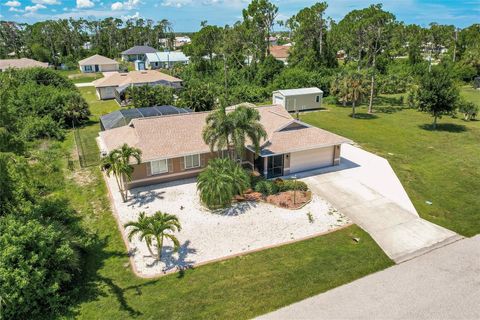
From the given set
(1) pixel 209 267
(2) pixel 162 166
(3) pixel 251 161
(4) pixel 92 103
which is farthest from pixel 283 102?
(1) pixel 209 267

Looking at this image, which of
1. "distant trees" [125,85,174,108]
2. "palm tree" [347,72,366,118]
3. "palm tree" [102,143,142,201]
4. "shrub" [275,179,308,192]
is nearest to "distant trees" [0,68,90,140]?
"distant trees" [125,85,174,108]

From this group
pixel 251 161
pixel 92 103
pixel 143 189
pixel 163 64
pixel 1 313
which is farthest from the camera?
pixel 163 64

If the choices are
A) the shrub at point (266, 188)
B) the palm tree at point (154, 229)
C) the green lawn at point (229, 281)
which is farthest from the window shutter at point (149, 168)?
the palm tree at point (154, 229)

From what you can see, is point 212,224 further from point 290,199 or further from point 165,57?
point 165,57

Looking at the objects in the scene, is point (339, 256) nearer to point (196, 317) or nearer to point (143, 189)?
point (196, 317)

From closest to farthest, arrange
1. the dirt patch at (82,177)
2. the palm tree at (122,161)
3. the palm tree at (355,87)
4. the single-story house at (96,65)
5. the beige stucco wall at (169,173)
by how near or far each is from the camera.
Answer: the palm tree at (122,161)
the beige stucco wall at (169,173)
the dirt patch at (82,177)
the palm tree at (355,87)
the single-story house at (96,65)

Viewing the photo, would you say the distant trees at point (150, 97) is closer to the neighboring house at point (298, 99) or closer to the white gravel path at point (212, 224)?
the neighboring house at point (298, 99)
